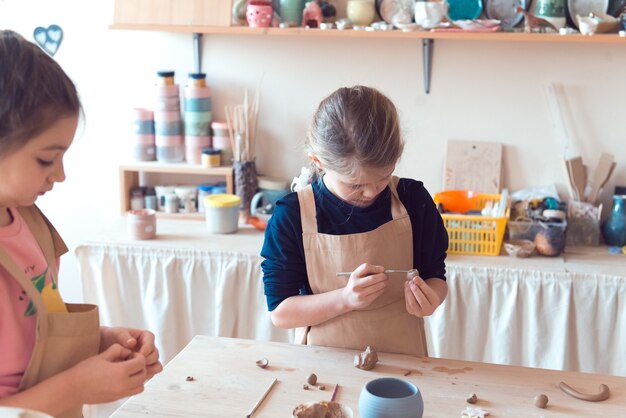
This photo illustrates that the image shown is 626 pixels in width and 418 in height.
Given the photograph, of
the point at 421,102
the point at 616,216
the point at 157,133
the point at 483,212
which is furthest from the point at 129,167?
the point at 616,216

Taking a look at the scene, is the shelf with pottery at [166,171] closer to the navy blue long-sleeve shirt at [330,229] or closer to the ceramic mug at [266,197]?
the ceramic mug at [266,197]

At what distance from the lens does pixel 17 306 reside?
1.10m

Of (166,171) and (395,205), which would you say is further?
(166,171)

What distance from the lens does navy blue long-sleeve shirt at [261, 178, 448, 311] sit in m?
1.62

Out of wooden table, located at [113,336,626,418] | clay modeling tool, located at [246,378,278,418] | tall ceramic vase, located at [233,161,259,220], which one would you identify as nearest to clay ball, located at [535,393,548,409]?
wooden table, located at [113,336,626,418]

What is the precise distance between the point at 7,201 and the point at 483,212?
199 cm

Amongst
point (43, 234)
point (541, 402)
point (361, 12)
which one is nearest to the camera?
point (43, 234)

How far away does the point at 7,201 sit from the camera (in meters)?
1.05

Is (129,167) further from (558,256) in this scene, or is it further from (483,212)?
(558,256)

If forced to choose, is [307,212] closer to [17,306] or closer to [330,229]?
[330,229]

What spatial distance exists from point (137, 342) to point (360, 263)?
0.57 m

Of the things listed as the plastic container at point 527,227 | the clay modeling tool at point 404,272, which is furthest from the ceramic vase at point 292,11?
the clay modeling tool at point 404,272

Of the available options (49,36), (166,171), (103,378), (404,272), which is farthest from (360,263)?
(49,36)

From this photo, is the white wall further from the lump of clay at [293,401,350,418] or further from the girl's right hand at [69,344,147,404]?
the girl's right hand at [69,344,147,404]
